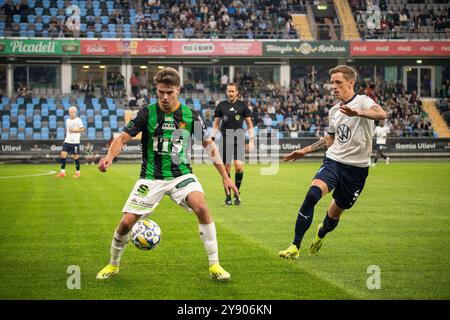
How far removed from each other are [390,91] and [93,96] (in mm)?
20947

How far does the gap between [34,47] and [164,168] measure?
36471 mm

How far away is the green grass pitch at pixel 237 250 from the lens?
6898 millimetres

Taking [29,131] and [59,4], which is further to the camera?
[59,4]

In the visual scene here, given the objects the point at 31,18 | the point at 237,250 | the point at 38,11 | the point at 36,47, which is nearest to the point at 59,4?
the point at 38,11

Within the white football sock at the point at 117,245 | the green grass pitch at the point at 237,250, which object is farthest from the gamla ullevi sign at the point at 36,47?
the white football sock at the point at 117,245

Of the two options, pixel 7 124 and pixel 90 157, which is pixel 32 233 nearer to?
pixel 90 157

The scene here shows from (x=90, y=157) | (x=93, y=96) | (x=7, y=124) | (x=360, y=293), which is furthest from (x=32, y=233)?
(x=93, y=96)

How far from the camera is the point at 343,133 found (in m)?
8.95

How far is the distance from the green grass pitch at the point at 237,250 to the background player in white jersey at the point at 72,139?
238 inches

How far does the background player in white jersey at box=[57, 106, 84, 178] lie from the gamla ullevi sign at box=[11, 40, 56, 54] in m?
18.9

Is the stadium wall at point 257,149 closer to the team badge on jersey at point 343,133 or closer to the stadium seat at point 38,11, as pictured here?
the stadium seat at point 38,11

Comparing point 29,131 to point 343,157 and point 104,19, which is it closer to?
point 104,19

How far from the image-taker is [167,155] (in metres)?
7.59

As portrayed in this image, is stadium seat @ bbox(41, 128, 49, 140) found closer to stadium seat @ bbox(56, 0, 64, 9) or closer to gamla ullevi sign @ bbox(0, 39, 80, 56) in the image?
gamla ullevi sign @ bbox(0, 39, 80, 56)
